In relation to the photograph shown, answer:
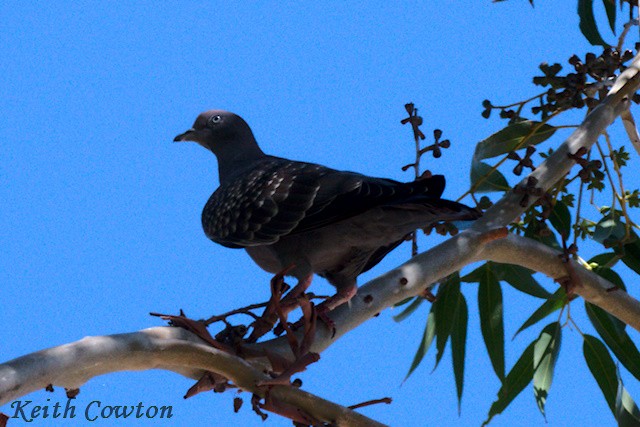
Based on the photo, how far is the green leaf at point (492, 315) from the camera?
3.29 m

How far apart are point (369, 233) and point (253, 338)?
0.73 meters

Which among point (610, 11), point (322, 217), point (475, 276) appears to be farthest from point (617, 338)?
point (610, 11)

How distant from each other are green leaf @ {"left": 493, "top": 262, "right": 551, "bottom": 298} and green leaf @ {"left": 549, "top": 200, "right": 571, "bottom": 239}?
0.18 m

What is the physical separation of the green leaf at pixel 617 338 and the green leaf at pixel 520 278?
17 centimetres

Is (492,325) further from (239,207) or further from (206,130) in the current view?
(206,130)

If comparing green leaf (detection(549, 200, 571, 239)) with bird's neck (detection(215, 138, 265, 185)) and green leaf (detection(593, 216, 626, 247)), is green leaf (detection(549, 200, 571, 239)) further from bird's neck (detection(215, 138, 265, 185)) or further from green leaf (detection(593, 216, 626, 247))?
bird's neck (detection(215, 138, 265, 185))

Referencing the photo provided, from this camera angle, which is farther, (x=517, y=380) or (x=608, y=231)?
(x=517, y=380)

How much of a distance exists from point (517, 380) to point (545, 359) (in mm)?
142

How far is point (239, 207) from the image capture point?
301 cm

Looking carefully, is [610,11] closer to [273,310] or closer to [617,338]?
[617,338]

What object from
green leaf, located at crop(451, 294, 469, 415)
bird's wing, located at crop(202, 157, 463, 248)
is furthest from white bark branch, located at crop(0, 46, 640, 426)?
green leaf, located at crop(451, 294, 469, 415)

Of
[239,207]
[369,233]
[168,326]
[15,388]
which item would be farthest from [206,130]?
[15,388]

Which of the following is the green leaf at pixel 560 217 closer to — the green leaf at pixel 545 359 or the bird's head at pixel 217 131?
the green leaf at pixel 545 359

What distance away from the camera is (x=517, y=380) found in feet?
11.0
